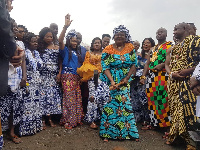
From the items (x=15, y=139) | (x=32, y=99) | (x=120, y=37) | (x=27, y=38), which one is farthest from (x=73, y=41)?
(x=15, y=139)

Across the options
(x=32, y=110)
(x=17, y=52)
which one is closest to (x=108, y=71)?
(x=32, y=110)

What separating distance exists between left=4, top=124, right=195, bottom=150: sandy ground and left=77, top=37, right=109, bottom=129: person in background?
482 millimetres

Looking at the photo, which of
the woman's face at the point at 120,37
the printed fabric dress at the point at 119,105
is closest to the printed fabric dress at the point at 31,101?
the printed fabric dress at the point at 119,105

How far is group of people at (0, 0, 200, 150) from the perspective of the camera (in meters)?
3.47

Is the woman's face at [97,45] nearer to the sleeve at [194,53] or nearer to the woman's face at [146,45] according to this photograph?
the woman's face at [146,45]

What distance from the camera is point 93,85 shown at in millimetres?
4785

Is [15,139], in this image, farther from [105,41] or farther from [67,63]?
[105,41]

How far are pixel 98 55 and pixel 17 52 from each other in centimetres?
297

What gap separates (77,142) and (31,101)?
1.18m

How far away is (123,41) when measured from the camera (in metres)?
4.09

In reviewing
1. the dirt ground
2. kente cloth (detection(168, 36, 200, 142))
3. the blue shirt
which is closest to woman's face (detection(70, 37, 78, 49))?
the blue shirt

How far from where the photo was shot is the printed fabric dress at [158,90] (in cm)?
437

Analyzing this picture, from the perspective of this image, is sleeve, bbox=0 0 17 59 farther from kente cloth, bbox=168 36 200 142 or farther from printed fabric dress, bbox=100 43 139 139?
kente cloth, bbox=168 36 200 142

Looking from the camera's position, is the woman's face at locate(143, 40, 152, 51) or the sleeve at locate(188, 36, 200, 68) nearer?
the sleeve at locate(188, 36, 200, 68)
